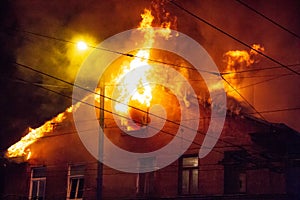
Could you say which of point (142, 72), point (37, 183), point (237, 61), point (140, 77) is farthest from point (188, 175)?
point (37, 183)

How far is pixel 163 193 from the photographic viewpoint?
2264 centimetres

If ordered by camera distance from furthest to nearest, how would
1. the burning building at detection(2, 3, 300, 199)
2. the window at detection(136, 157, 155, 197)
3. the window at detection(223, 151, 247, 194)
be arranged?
the window at detection(136, 157, 155, 197) < the window at detection(223, 151, 247, 194) < the burning building at detection(2, 3, 300, 199)

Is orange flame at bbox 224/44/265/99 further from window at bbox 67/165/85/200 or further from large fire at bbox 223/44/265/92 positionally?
window at bbox 67/165/85/200

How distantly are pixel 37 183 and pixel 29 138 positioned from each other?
2.44 meters

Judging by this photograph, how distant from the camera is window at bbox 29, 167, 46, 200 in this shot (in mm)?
27719

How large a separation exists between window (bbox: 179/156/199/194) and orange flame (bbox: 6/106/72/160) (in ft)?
25.3

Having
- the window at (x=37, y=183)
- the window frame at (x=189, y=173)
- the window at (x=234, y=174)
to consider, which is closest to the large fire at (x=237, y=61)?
the window frame at (x=189, y=173)

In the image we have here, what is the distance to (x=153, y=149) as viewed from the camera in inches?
921

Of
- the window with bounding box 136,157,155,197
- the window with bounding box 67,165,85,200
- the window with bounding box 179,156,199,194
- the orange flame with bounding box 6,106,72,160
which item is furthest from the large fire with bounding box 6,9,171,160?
the window with bounding box 67,165,85,200

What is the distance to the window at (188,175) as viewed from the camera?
72.2 feet

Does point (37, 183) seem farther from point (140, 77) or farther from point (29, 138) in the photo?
point (140, 77)

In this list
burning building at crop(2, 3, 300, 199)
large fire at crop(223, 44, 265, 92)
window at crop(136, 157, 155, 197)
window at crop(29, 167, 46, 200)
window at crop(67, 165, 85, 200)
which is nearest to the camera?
burning building at crop(2, 3, 300, 199)

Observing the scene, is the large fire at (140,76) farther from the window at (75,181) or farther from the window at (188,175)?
the window at (75,181)

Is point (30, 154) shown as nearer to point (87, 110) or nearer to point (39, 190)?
point (39, 190)
